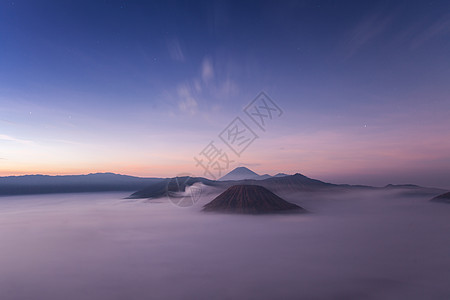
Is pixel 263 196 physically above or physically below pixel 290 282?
above

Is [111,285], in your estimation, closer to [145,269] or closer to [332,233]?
[145,269]

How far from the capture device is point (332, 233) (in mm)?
37062

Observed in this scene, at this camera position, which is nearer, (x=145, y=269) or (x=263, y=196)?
(x=145, y=269)

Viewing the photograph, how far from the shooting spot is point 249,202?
5728cm

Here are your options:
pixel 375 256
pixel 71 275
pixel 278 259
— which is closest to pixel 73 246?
pixel 71 275

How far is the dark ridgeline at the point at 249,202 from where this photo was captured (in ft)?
182

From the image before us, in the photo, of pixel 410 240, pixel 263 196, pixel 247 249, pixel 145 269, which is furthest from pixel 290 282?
pixel 263 196

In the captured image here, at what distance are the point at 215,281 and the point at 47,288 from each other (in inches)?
498

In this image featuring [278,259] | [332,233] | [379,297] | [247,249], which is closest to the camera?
[379,297]

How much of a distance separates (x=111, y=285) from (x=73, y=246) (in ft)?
60.7

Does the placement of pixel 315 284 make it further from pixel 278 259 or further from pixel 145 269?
pixel 145 269

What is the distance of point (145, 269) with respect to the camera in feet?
68.2

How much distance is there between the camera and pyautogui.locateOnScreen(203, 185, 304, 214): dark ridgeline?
55625mm

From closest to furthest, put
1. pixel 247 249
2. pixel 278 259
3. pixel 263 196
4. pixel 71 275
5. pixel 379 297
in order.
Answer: pixel 379 297 → pixel 71 275 → pixel 278 259 → pixel 247 249 → pixel 263 196
